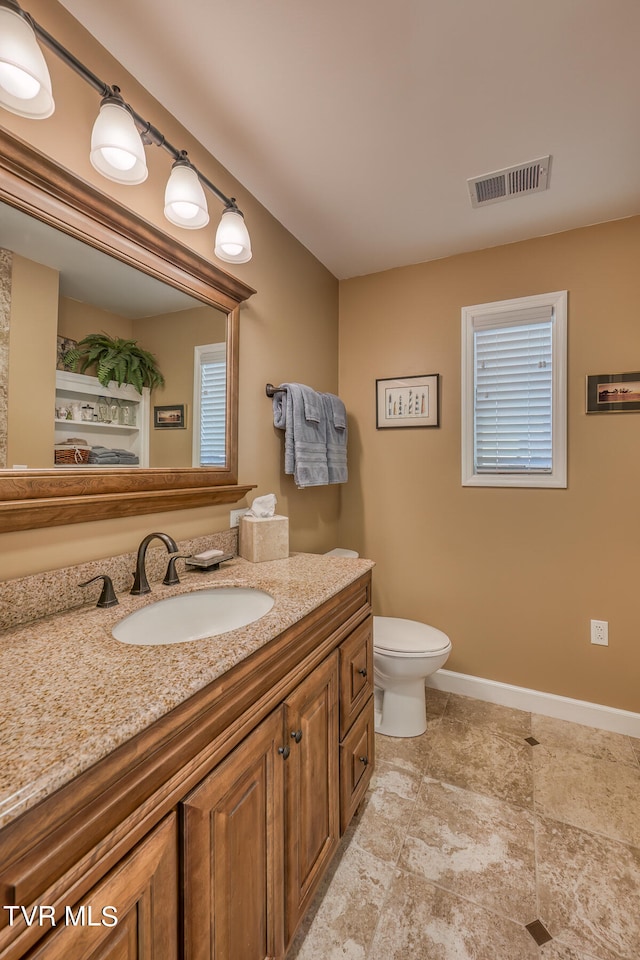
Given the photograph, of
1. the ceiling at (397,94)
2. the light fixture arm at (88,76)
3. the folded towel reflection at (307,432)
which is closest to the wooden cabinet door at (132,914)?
the folded towel reflection at (307,432)

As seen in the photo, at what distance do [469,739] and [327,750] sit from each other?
1.12 m

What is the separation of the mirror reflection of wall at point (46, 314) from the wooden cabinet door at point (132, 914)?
0.81 meters

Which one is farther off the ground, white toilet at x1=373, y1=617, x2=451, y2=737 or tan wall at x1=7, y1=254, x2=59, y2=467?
tan wall at x1=7, y1=254, x2=59, y2=467

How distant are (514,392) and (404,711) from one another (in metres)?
1.69

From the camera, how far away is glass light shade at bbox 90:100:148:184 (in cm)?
107

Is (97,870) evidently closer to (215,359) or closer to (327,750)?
(327,750)

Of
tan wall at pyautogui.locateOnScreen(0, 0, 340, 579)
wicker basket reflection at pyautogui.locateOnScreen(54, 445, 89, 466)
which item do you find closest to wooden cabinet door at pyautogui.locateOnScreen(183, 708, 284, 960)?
tan wall at pyautogui.locateOnScreen(0, 0, 340, 579)

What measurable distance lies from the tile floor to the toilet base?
0.18 ft

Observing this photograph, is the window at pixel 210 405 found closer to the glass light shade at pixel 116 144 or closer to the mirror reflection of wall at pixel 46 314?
the mirror reflection of wall at pixel 46 314

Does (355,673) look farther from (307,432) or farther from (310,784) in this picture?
(307,432)

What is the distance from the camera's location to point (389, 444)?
2537 mm

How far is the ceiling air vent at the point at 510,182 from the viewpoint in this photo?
167 cm

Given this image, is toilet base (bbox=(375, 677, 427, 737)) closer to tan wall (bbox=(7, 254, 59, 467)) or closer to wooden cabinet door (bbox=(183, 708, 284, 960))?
wooden cabinet door (bbox=(183, 708, 284, 960))

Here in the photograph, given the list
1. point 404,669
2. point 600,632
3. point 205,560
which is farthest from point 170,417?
point 600,632
